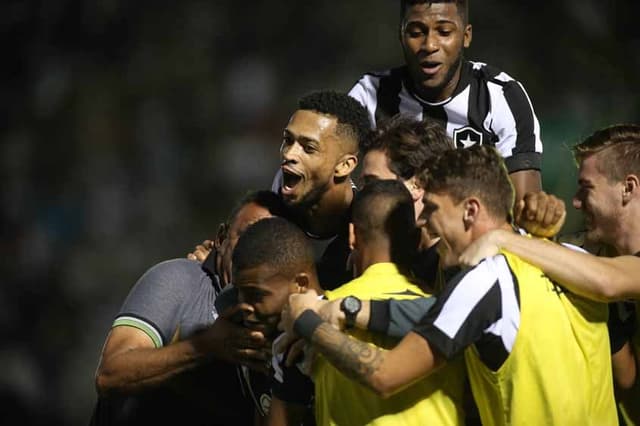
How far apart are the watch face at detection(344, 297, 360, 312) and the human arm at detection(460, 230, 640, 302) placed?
0.35 meters

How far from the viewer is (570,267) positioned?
372 cm

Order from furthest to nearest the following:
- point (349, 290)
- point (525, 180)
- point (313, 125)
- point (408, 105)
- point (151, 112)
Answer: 1. point (151, 112)
2. point (408, 105)
3. point (525, 180)
4. point (313, 125)
5. point (349, 290)

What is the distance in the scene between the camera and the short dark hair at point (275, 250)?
12.6 ft

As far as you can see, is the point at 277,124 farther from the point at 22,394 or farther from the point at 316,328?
the point at 316,328

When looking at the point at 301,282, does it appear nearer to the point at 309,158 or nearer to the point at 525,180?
the point at 309,158

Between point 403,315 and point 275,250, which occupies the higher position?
point 275,250

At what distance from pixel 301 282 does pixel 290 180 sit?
3.11ft

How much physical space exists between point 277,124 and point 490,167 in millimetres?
5017

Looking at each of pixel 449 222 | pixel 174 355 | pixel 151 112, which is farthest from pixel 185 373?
pixel 151 112

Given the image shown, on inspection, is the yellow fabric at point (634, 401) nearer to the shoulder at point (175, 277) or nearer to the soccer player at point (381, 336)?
the soccer player at point (381, 336)

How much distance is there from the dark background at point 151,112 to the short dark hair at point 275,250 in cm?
458

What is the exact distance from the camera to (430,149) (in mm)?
4742

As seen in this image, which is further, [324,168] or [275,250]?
[324,168]

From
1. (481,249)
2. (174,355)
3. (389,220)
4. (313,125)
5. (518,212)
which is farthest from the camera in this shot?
(313,125)
